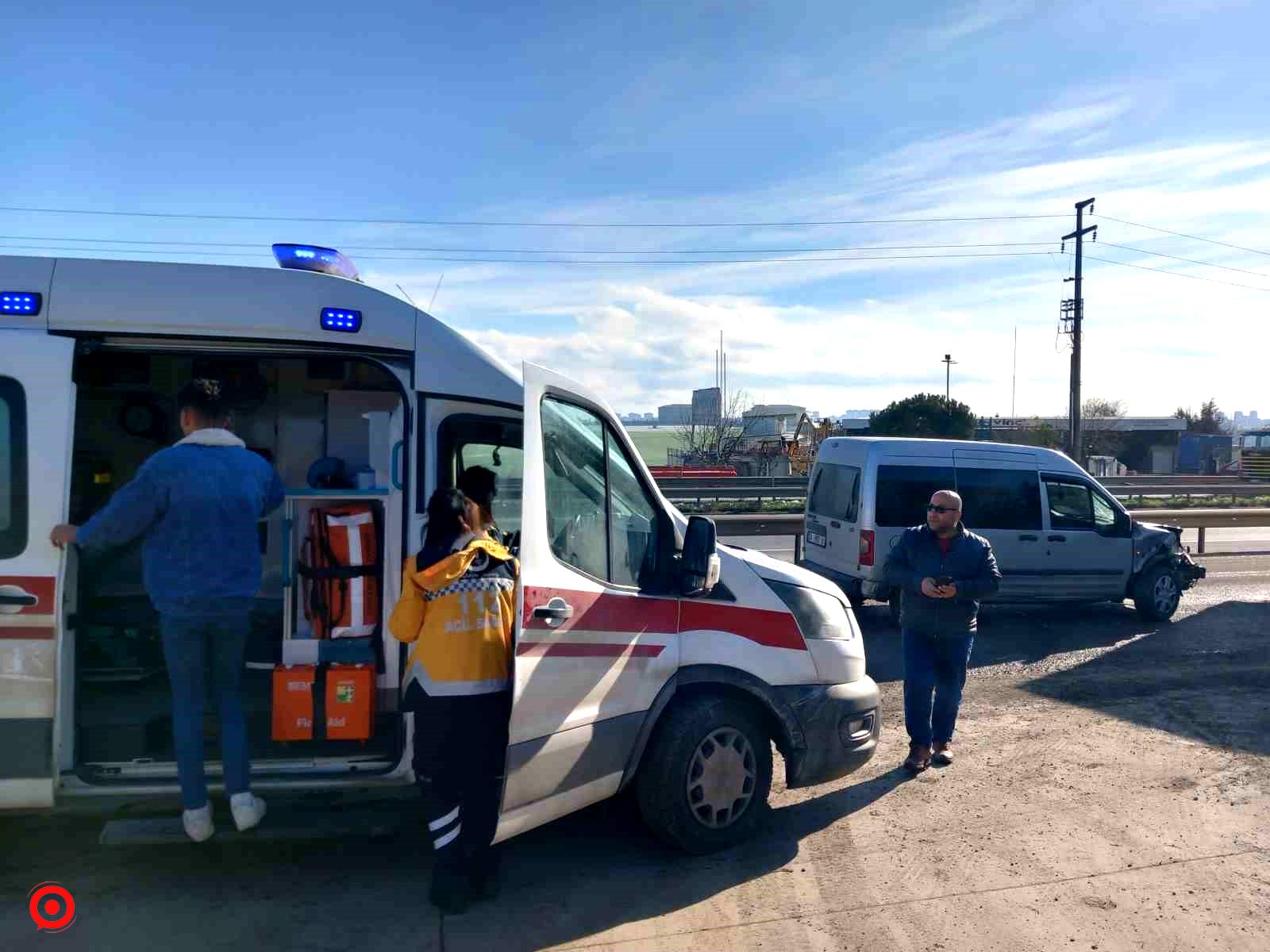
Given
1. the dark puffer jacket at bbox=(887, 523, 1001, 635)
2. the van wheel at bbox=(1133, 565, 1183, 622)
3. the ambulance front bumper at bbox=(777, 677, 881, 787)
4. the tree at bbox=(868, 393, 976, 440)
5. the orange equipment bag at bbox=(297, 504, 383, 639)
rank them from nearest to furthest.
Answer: the ambulance front bumper at bbox=(777, 677, 881, 787), the orange equipment bag at bbox=(297, 504, 383, 639), the dark puffer jacket at bbox=(887, 523, 1001, 635), the van wheel at bbox=(1133, 565, 1183, 622), the tree at bbox=(868, 393, 976, 440)

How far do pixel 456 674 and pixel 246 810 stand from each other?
1187 millimetres

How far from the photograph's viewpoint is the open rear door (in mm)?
3959

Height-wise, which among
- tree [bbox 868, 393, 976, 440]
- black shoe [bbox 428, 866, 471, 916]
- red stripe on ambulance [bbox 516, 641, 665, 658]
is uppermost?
tree [bbox 868, 393, 976, 440]

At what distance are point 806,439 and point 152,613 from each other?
4210 centimetres

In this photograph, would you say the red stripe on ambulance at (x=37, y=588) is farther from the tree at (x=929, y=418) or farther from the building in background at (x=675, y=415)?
the building in background at (x=675, y=415)

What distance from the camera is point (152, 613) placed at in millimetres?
6090

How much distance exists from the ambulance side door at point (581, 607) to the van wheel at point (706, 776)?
202 mm

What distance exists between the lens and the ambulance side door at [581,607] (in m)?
3.94

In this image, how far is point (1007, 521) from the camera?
10852 millimetres

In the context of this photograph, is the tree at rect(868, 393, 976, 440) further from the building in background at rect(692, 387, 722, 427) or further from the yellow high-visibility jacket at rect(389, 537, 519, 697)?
the yellow high-visibility jacket at rect(389, 537, 519, 697)

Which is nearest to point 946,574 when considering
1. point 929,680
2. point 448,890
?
point 929,680

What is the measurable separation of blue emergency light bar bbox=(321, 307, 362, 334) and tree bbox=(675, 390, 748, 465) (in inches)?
1652

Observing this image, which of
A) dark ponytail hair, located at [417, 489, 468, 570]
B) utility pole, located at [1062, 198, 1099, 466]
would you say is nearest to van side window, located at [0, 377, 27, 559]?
dark ponytail hair, located at [417, 489, 468, 570]

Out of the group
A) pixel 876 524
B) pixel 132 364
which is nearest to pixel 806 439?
pixel 876 524
